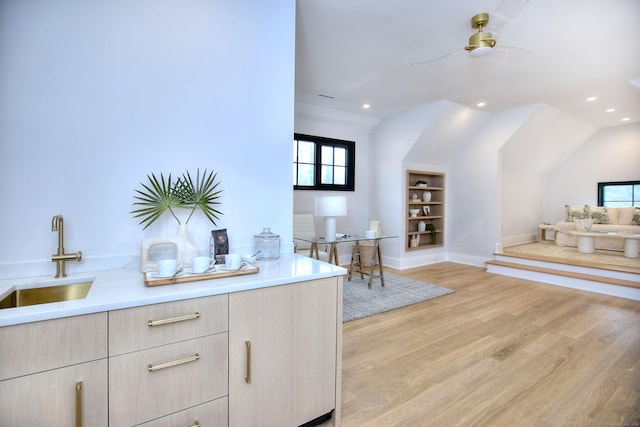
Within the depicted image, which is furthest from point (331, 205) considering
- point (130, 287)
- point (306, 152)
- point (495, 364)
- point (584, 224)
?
point (584, 224)

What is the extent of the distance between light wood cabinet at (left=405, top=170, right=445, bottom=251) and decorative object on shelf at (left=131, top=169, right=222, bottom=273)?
13.7 feet

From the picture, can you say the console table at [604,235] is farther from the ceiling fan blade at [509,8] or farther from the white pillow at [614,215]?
the ceiling fan blade at [509,8]

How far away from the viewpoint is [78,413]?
3.06 ft

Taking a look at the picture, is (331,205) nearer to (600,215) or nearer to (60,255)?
(60,255)

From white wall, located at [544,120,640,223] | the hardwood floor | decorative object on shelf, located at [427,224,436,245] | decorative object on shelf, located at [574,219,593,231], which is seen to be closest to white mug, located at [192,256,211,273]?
the hardwood floor

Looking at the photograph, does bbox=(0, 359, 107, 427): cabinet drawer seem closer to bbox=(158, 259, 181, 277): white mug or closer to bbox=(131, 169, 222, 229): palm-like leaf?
bbox=(158, 259, 181, 277): white mug

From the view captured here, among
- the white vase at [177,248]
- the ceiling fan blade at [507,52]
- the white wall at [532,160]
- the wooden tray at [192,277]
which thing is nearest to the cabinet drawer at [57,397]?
the wooden tray at [192,277]

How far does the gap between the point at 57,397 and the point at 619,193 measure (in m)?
8.52

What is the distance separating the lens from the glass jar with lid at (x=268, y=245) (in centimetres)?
177

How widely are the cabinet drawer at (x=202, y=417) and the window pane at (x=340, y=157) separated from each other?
167 inches

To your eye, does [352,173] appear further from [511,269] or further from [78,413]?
[78,413]

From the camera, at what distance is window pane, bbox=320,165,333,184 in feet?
16.1

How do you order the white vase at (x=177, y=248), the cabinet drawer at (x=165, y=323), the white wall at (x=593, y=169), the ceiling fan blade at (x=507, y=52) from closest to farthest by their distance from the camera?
the cabinet drawer at (x=165, y=323)
the white vase at (x=177, y=248)
the ceiling fan blade at (x=507, y=52)
the white wall at (x=593, y=169)

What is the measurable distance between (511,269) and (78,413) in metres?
5.26
